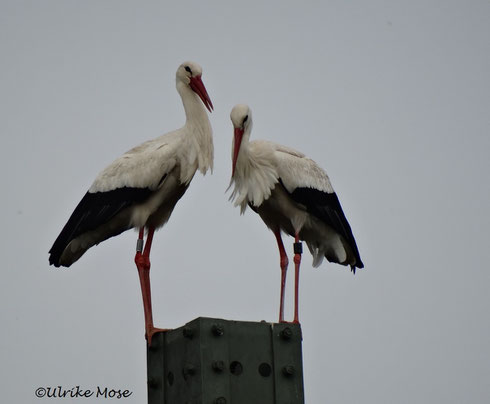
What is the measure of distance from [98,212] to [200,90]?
1644mm

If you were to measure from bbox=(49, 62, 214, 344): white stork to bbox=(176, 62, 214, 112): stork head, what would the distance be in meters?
0.01

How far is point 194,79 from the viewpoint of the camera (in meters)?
9.57

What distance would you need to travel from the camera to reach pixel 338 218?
9.85 metres

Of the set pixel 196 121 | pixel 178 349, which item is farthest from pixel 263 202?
pixel 178 349

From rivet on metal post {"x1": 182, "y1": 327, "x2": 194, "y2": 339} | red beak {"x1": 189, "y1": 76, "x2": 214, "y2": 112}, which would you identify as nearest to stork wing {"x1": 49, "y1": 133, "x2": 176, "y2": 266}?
red beak {"x1": 189, "y1": 76, "x2": 214, "y2": 112}

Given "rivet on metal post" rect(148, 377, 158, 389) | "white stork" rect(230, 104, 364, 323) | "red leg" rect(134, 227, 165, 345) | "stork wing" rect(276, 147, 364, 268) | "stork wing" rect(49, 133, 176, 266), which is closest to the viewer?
"rivet on metal post" rect(148, 377, 158, 389)

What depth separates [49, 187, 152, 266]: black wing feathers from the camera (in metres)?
9.06

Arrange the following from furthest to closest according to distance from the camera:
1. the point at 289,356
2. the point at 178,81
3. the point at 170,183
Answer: the point at 178,81
the point at 170,183
the point at 289,356

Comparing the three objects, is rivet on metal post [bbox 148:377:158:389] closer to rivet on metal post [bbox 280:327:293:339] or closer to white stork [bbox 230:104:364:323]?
rivet on metal post [bbox 280:327:293:339]

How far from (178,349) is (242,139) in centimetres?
352

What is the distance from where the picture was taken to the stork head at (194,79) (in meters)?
9.44

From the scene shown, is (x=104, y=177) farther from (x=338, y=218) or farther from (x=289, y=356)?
(x=289, y=356)

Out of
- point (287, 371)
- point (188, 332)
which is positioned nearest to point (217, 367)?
point (188, 332)

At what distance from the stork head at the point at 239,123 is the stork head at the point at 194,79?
301 millimetres
